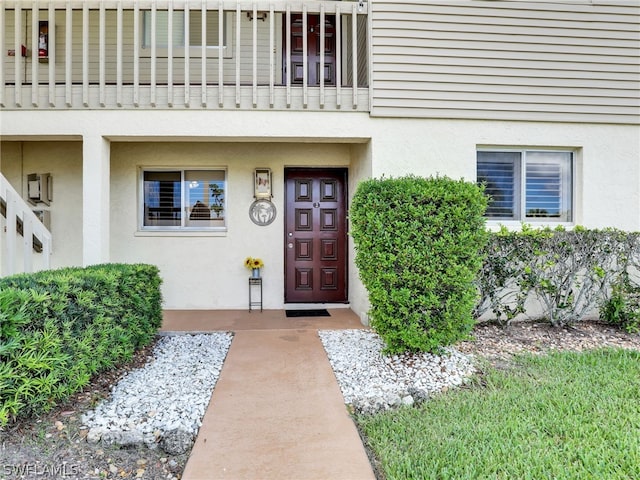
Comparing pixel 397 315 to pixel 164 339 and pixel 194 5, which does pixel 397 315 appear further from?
pixel 194 5

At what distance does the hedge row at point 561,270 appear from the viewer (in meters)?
4.61

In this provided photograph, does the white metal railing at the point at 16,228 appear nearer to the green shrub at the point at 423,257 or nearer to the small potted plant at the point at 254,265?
the small potted plant at the point at 254,265

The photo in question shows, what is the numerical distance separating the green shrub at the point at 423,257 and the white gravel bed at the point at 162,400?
6.00ft

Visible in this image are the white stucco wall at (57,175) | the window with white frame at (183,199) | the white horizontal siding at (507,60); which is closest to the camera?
the white horizontal siding at (507,60)

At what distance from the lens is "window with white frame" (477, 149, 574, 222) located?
5.32 metres

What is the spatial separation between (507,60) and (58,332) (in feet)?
19.2

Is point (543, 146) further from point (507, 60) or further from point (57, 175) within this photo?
point (57, 175)

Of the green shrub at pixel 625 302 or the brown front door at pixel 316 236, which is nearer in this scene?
the green shrub at pixel 625 302

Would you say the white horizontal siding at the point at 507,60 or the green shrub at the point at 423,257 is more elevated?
the white horizontal siding at the point at 507,60

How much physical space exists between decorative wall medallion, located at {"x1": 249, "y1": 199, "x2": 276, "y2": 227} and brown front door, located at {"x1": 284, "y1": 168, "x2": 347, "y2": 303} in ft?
1.02

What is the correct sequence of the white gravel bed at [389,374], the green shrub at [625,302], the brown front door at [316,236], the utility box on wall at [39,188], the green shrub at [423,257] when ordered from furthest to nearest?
1. the brown front door at [316,236]
2. the utility box on wall at [39,188]
3. the green shrub at [625,302]
4. the green shrub at [423,257]
5. the white gravel bed at [389,374]

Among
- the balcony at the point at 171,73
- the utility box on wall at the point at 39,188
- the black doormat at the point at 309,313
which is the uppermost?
the balcony at the point at 171,73

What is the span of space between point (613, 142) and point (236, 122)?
519 centimetres

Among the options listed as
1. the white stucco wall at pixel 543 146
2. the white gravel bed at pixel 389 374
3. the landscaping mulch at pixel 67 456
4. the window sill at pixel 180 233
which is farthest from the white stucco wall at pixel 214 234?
the landscaping mulch at pixel 67 456
